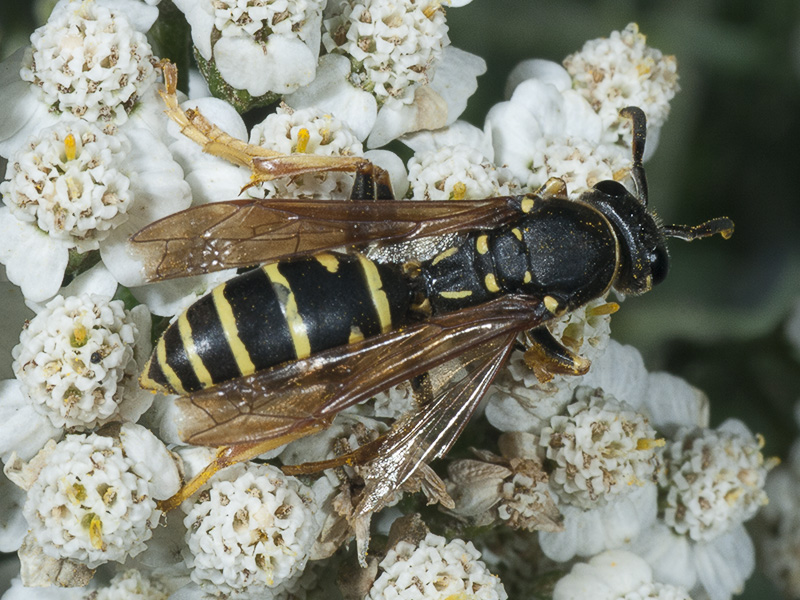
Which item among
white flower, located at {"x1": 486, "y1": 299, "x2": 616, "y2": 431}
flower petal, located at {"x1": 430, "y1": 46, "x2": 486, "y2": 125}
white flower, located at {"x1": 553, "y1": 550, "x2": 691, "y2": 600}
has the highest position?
flower petal, located at {"x1": 430, "y1": 46, "x2": 486, "y2": 125}

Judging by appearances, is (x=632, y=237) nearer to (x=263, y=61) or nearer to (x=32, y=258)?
(x=263, y=61)

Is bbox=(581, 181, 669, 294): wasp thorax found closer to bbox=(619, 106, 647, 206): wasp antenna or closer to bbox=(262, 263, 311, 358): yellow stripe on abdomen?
bbox=(619, 106, 647, 206): wasp antenna

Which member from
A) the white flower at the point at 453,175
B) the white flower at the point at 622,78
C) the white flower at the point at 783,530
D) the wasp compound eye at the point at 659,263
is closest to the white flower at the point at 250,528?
the white flower at the point at 453,175

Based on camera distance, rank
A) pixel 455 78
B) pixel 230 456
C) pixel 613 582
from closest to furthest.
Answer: pixel 230 456 < pixel 613 582 < pixel 455 78

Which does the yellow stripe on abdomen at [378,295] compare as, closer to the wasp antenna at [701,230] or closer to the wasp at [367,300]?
the wasp at [367,300]

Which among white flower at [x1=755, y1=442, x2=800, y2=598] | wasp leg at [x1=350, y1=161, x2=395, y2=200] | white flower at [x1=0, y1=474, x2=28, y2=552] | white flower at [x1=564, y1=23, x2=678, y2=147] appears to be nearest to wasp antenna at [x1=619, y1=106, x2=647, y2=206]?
A: white flower at [x1=564, y1=23, x2=678, y2=147]

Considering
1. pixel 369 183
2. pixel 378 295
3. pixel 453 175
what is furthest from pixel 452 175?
pixel 378 295

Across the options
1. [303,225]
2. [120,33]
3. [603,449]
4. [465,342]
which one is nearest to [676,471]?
[603,449]
